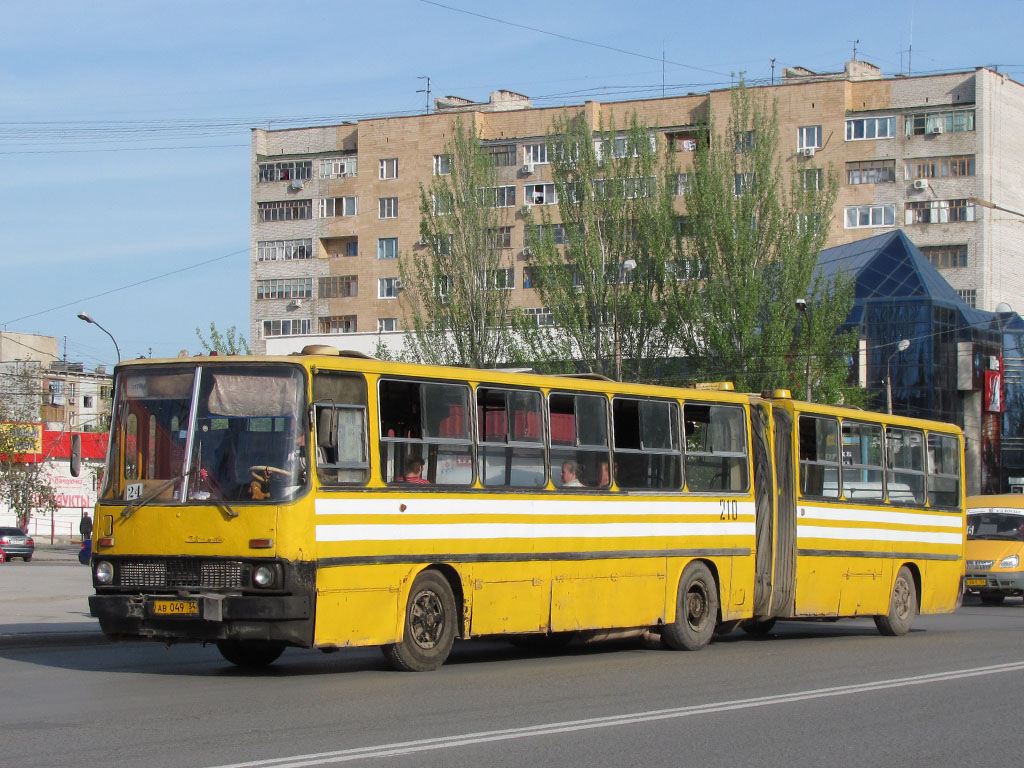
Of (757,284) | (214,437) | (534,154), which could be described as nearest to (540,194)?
(534,154)

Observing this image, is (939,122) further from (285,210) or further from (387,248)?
(285,210)

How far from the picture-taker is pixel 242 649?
525 inches

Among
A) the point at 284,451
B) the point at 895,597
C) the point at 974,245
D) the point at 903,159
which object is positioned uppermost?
the point at 903,159

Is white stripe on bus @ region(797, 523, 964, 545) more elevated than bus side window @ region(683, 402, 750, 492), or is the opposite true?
bus side window @ region(683, 402, 750, 492)

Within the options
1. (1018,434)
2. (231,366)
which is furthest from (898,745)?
(1018,434)

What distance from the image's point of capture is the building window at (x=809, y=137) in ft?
254

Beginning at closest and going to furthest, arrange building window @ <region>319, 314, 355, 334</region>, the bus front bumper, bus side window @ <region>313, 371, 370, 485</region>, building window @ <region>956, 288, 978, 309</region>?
the bus front bumper → bus side window @ <region>313, 371, 370, 485</region> → building window @ <region>956, 288, 978, 309</region> → building window @ <region>319, 314, 355, 334</region>

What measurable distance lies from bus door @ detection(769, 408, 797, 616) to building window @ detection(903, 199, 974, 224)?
198ft

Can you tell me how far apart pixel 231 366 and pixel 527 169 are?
70.8 metres

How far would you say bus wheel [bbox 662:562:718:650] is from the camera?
15922 mm

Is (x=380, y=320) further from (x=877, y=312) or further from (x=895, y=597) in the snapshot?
(x=895, y=597)

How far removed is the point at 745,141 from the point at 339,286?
1609 inches

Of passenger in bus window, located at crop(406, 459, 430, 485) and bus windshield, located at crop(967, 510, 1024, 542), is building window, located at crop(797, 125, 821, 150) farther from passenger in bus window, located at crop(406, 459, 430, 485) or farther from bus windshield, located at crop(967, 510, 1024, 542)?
passenger in bus window, located at crop(406, 459, 430, 485)

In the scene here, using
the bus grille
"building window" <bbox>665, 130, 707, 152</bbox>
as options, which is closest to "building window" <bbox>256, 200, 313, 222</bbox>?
"building window" <bbox>665, 130, 707, 152</bbox>
